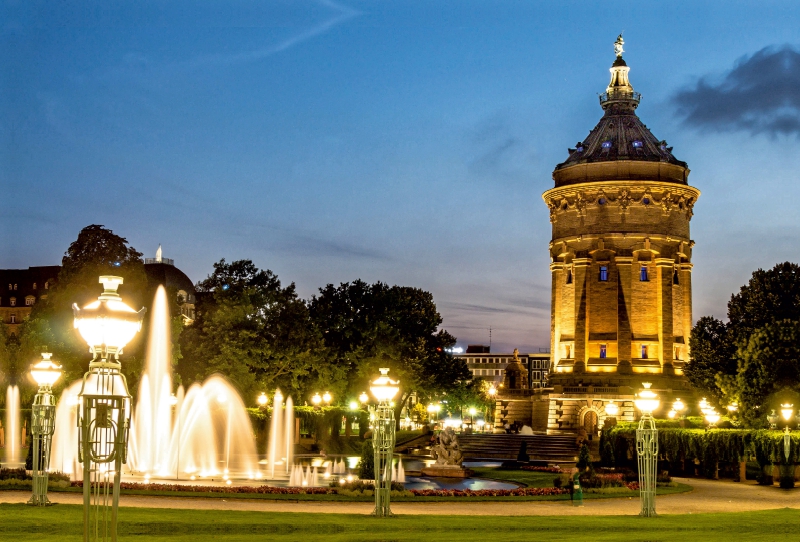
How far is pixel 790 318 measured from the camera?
56469 millimetres

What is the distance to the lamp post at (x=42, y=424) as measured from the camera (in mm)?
27641

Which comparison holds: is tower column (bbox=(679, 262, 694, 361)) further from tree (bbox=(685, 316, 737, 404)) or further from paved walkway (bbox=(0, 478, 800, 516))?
paved walkway (bbox=(0, 478, 800, 516))

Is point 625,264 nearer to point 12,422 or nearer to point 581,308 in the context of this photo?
point 581,308

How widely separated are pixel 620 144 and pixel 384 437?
55389 millimetres

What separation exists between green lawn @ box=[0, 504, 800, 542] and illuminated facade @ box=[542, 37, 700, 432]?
4992 cm

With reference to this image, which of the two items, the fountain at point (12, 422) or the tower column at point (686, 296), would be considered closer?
the fountain at point (12, 422)

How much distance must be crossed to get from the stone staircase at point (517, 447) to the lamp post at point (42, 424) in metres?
37.7

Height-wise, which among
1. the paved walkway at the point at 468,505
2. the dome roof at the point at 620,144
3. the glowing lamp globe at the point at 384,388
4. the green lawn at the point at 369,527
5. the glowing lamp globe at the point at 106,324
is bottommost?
the paved walkway at the point at 468,505

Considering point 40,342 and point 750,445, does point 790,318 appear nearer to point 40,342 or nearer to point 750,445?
point 750,445

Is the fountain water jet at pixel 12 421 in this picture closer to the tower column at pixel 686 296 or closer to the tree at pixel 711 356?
the tree at pixel 711 356

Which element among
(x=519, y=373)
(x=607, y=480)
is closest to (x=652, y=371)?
(x=519, y=373)

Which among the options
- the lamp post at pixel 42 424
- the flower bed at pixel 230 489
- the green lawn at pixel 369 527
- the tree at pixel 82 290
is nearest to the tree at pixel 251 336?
the tree at pixel 82 290

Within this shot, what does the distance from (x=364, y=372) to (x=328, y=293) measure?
26.1 ft

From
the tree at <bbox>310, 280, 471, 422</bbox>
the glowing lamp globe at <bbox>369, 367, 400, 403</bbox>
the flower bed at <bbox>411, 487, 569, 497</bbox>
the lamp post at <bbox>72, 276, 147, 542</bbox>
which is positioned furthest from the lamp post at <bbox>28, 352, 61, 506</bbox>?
the tree at <bbox>310, 280, 471, 422</bbox>
